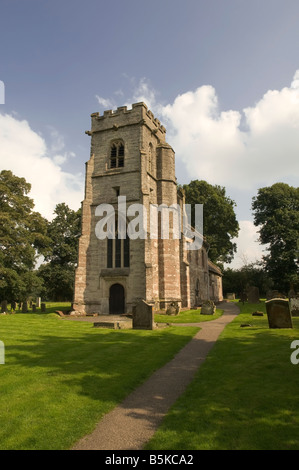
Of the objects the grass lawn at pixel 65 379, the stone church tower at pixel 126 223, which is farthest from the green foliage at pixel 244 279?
the grass lawn at pixel 65 379

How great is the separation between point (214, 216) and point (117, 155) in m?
24.0

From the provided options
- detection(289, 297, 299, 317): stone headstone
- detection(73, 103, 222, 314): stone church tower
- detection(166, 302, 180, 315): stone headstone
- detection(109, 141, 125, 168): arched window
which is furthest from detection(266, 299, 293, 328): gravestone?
detection(109, 141, 125, 168): arched window

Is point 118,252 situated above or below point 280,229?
below

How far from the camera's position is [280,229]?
2945 centimetres

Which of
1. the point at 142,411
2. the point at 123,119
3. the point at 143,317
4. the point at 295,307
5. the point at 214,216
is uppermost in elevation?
the point at 123,119

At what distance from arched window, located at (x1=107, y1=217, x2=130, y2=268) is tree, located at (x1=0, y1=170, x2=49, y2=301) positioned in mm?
10338

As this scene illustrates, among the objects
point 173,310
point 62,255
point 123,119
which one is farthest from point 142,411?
point 62,255

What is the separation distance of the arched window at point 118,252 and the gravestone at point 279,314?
12.4 metres

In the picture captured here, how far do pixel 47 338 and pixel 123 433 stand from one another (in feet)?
26.2

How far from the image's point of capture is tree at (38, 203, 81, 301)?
4194 centimetres

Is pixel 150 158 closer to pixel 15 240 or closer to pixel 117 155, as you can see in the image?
pixel 117 155

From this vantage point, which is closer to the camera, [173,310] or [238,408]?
[238,408]

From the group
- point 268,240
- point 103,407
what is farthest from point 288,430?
point 268,240

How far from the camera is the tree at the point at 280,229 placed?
27.9 m
